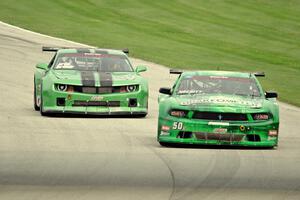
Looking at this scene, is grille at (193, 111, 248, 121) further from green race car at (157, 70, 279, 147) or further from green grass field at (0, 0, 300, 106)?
green grass field at (0, 0, 300, 106)

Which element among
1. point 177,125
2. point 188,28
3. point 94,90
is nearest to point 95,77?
point 94,90

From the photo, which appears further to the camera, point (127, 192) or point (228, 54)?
Answer: point (228, 54)

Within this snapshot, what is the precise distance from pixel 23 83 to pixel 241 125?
38.6 ft

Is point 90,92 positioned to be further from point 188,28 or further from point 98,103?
point 188,28

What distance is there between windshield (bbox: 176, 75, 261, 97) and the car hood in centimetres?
334

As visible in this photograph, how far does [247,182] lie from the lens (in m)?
14.5

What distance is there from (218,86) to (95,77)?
13.0 ft

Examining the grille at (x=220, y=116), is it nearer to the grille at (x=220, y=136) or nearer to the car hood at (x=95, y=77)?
the grille at (x=220, y=136)

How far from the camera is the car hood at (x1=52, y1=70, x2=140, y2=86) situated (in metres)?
22.7

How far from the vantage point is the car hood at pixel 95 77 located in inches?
892

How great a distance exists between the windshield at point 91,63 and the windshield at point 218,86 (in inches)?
171

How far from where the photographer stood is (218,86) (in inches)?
767

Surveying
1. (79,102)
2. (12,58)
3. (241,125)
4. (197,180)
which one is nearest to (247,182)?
(197,180)

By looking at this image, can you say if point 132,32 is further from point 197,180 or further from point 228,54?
point 197,180
